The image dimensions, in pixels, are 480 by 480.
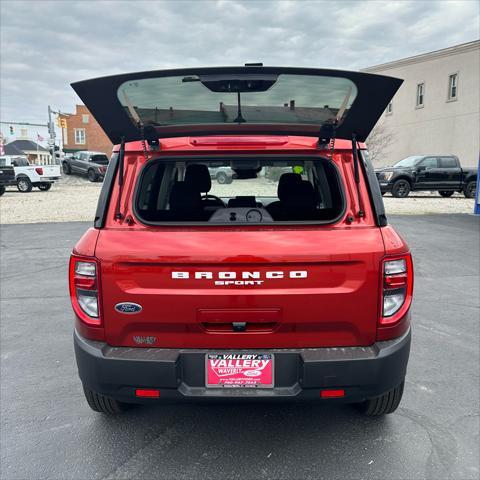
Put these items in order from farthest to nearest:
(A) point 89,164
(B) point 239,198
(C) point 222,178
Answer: (A) point 89,164, (C) point 222,178, (B) point 239,198

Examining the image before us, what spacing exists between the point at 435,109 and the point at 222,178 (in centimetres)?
3050

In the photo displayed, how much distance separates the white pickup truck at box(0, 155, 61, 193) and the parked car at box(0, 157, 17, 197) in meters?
0.45

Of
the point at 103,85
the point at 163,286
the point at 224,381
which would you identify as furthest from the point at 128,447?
the point at 103,85

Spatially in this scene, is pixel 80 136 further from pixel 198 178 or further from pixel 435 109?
pixel 198 178

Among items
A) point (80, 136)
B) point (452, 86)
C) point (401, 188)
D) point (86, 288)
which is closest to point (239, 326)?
point (86, 288)

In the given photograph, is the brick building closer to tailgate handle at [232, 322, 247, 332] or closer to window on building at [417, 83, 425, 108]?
window on building at [417, 83, 425, 108]

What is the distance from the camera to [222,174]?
155 inches

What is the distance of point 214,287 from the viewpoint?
2148 mm

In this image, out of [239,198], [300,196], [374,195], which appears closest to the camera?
[374,195]

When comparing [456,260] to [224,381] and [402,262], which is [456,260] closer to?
[402,262]

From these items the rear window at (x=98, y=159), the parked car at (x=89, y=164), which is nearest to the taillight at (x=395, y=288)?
the parked car at (x=89, y=164)

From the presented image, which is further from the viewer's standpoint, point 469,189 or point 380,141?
point 380,141

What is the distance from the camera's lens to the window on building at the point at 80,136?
62.0 meters

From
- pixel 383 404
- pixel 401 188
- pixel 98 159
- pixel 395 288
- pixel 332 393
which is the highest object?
pixel 98 159
